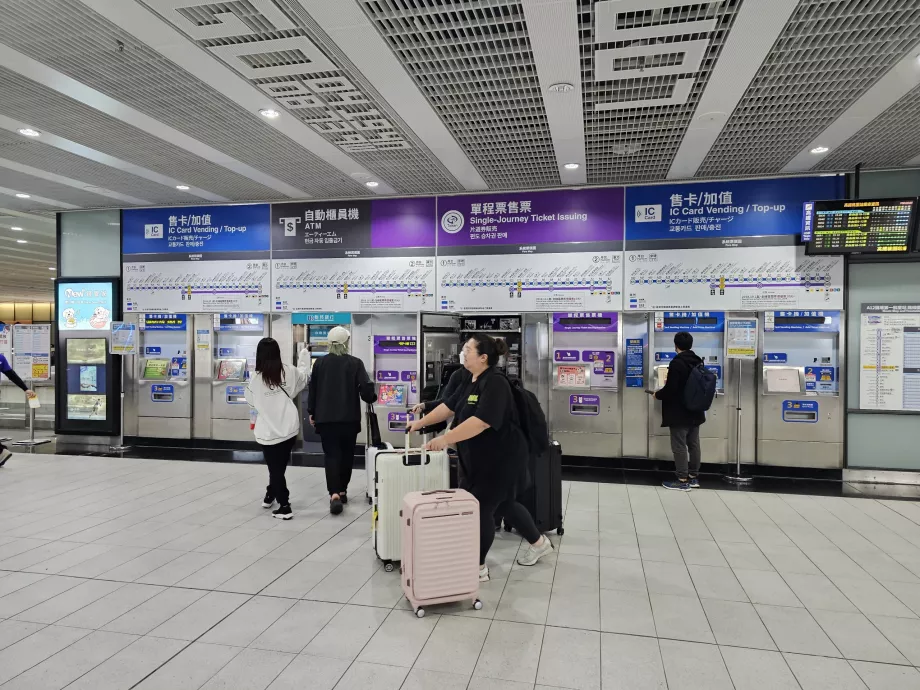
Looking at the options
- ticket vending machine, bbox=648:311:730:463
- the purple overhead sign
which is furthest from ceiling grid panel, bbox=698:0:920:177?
ticket vending machine, bbox=648:311:730:463

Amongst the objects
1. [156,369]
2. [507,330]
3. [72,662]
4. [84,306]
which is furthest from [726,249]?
[84,306]

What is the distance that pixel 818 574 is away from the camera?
3.63m

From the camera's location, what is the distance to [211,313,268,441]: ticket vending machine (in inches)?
302

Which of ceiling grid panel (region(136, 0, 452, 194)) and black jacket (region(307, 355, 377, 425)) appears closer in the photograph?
ceiling grid panel (region(136, 0, 452, 194))

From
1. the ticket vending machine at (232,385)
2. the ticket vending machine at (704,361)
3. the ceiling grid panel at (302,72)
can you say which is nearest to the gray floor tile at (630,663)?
the ceiling grid panel at (302,72)

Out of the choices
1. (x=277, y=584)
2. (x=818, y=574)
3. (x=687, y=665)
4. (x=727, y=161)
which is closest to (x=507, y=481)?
(x=687, y=665)

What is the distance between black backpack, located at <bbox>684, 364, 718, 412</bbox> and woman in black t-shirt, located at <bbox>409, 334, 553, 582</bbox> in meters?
2.94

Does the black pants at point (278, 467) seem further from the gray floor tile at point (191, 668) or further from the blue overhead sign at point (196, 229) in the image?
the blue overhead sign at point (196, 229)

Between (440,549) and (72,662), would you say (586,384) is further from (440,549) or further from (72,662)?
(72,662)

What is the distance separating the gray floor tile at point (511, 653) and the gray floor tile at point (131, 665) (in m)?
1.41

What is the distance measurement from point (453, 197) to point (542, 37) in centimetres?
371

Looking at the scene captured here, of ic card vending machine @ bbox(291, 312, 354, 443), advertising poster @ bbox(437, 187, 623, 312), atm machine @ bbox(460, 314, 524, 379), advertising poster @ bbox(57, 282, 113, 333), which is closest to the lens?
advertising poster @ bbox(437, 187, 623, 312)

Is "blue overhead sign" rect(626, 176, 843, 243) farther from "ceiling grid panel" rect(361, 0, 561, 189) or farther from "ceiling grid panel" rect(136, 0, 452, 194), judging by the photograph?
"ceiling grid panel" rect(136, 0, 452, 194)

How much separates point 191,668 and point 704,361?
5879 mm
